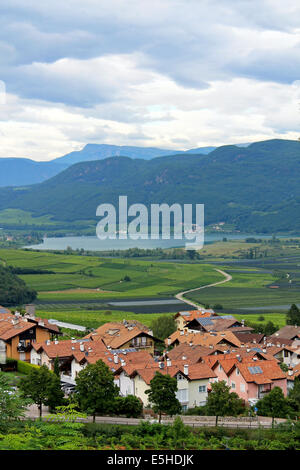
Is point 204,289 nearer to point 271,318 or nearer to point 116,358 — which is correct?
point 271,318

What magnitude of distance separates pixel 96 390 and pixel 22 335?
55.6 feet

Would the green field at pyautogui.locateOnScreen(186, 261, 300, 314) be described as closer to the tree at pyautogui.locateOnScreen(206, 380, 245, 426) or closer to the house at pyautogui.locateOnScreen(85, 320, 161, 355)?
the house at pyautogui.locateOnScreen(85, 320, 161, 355)

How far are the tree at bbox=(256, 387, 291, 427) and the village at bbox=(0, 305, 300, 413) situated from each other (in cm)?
298

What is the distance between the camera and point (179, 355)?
130 feet

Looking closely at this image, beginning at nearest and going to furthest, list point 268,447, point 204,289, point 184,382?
point 268,447 → point 184,382 → point 204,289

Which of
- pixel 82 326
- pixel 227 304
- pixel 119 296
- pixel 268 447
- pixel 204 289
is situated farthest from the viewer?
pixel 204 289

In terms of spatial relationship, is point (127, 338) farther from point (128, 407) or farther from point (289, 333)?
point (289, 333)

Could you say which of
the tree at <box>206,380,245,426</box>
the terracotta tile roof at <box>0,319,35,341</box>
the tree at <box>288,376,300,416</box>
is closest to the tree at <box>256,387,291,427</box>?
the tree at <box>288,376,300,416</box>

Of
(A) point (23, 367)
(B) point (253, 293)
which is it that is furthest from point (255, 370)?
(B) point (253, 293)

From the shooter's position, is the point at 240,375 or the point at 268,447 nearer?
the point at 268,447

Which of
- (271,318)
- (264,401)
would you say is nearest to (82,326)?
(271,318)

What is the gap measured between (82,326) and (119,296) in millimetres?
31809

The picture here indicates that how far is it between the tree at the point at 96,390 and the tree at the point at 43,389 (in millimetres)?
1176

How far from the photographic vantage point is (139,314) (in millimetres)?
72312
